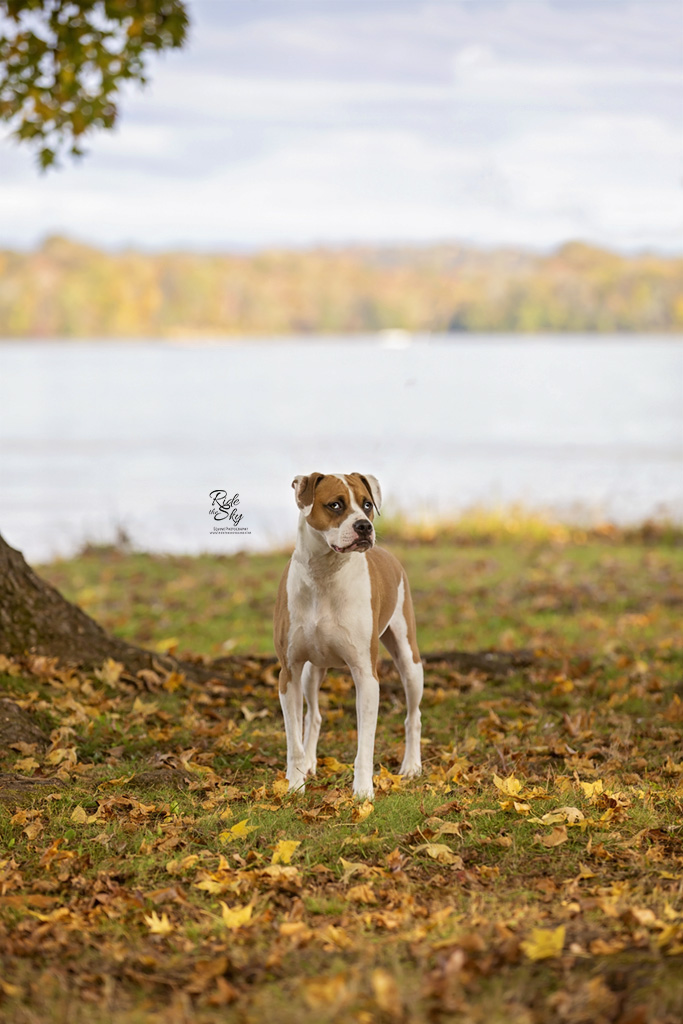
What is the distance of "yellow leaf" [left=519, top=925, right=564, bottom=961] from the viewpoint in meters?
3.81

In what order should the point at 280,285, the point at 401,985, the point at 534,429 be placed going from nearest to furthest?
the point at 401,985, the point at 534,429, the point at 280,285

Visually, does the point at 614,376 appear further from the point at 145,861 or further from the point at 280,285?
the point at 145,861

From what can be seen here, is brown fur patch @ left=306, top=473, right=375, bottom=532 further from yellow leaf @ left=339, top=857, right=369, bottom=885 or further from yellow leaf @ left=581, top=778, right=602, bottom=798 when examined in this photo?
yellow leaf @ left=581, top=778, right=602, bottom=798

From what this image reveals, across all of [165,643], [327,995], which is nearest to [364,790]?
[327,995]

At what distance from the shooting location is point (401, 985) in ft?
12.0

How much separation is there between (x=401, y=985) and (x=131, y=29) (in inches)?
375

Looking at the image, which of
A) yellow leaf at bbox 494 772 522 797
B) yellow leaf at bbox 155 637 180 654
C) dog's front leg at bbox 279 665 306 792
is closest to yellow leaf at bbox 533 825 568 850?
yellow leaf at bbox 494 772 522 797

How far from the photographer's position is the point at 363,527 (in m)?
5.28

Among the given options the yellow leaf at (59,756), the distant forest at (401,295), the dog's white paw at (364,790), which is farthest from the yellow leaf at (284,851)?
the distant forest at (401,295)

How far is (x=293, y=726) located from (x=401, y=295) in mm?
45871

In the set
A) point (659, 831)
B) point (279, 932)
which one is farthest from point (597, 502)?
point (279, 932)

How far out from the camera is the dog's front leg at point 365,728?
570 cm

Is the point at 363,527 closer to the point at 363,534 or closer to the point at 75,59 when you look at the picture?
the point at 363,534

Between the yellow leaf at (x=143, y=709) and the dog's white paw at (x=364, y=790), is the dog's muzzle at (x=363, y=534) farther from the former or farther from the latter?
the yellow leaf at (x=143, y=709)
